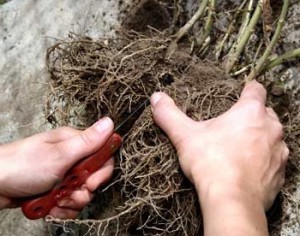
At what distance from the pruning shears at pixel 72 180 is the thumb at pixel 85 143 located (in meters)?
0.02

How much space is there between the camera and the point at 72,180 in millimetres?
1255

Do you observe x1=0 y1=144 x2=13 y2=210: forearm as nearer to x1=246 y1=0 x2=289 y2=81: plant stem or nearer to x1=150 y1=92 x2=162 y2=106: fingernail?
x1=150 y1=92 x2=162 y2=106: fingernail

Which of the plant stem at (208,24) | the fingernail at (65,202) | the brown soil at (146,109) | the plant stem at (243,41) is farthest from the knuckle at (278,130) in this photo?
the fingernail at (65,202)

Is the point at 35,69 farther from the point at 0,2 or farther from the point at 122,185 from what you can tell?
the point at 122,185

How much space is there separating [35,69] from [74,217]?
0.55 metres

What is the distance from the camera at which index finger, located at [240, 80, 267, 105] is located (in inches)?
46.6

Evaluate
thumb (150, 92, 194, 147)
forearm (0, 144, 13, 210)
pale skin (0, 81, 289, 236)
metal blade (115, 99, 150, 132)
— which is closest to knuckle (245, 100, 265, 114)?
pale skin (0, 81, 289, 236)

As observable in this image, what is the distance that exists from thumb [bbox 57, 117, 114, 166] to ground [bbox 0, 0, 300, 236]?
40 centimetres

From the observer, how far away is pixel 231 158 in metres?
1.09

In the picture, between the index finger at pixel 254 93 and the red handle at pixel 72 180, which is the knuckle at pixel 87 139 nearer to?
the red handle at pixel 72 180

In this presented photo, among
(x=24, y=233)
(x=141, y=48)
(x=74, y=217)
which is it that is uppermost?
(x=141, y=48)

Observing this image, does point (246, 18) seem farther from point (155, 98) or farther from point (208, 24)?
point (155, 98)

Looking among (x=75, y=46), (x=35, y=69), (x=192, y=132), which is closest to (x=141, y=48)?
(x=75, y=46)

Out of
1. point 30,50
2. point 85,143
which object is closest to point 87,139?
point 85,143
